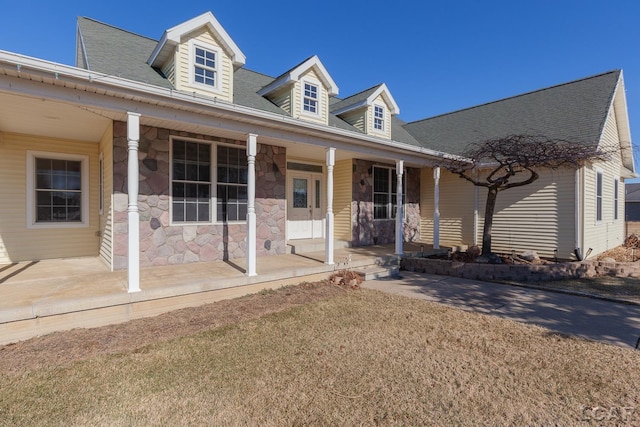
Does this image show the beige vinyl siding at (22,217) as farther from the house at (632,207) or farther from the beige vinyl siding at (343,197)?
the house at (632,207)

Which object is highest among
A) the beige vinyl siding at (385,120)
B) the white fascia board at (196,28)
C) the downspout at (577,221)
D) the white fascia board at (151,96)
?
the white fascia board at (196,28)

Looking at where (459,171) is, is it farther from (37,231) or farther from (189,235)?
(37,231)

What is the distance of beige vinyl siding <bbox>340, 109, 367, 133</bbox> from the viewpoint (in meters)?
10.1

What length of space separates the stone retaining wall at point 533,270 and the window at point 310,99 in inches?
209

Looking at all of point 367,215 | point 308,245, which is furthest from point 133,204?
point 367,215

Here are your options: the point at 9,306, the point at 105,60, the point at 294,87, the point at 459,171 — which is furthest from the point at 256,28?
the point at 9,306

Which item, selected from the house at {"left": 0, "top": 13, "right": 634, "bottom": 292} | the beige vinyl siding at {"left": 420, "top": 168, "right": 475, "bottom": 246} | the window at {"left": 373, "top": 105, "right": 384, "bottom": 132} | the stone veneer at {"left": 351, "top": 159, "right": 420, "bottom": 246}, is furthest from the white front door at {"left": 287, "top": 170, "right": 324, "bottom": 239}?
the beige vinyl siding at {"left": 420, "top": 168, "right": 475, "bottom": 246}

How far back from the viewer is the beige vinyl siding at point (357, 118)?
10117 millimetres

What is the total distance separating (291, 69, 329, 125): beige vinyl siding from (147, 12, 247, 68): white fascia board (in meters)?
1.58

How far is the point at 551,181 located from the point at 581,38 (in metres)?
5.94

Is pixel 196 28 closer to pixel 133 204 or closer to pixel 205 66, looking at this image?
pixel 205 66

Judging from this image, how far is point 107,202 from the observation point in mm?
6480

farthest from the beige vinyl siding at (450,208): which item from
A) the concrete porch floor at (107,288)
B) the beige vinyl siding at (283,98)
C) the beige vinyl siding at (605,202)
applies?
the beige vinyl siding at (283,98)

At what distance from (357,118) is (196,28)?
209 inches
